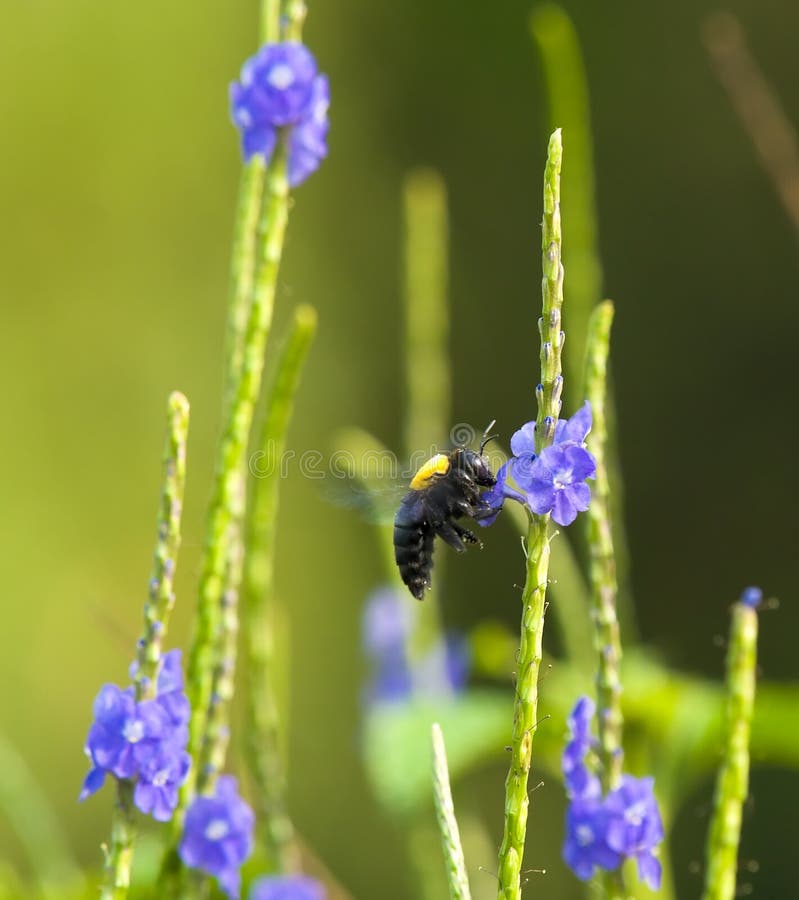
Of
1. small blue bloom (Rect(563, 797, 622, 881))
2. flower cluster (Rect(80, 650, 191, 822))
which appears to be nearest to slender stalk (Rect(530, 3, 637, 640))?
small blue bloom (Rect(563, 797, 622, 881))

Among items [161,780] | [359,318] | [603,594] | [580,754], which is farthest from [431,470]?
[359,318]

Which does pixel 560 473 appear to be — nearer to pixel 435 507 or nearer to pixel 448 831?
pixel 448 831

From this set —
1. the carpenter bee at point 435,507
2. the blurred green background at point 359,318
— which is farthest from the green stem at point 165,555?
the blurred green background at point 359,318

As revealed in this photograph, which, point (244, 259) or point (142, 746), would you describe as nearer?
point (142, 746)

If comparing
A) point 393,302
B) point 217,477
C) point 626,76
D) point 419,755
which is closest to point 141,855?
point 419,755

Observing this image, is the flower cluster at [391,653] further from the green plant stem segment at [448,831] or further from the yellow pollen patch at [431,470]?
the green plant stem segment at [448,831]

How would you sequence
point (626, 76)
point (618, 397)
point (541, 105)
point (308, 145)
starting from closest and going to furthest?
point (308, 145) → point (618, 397) → point (626, 76) → point (541, 105)

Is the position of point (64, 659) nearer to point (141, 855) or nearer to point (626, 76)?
point (626, 76)
